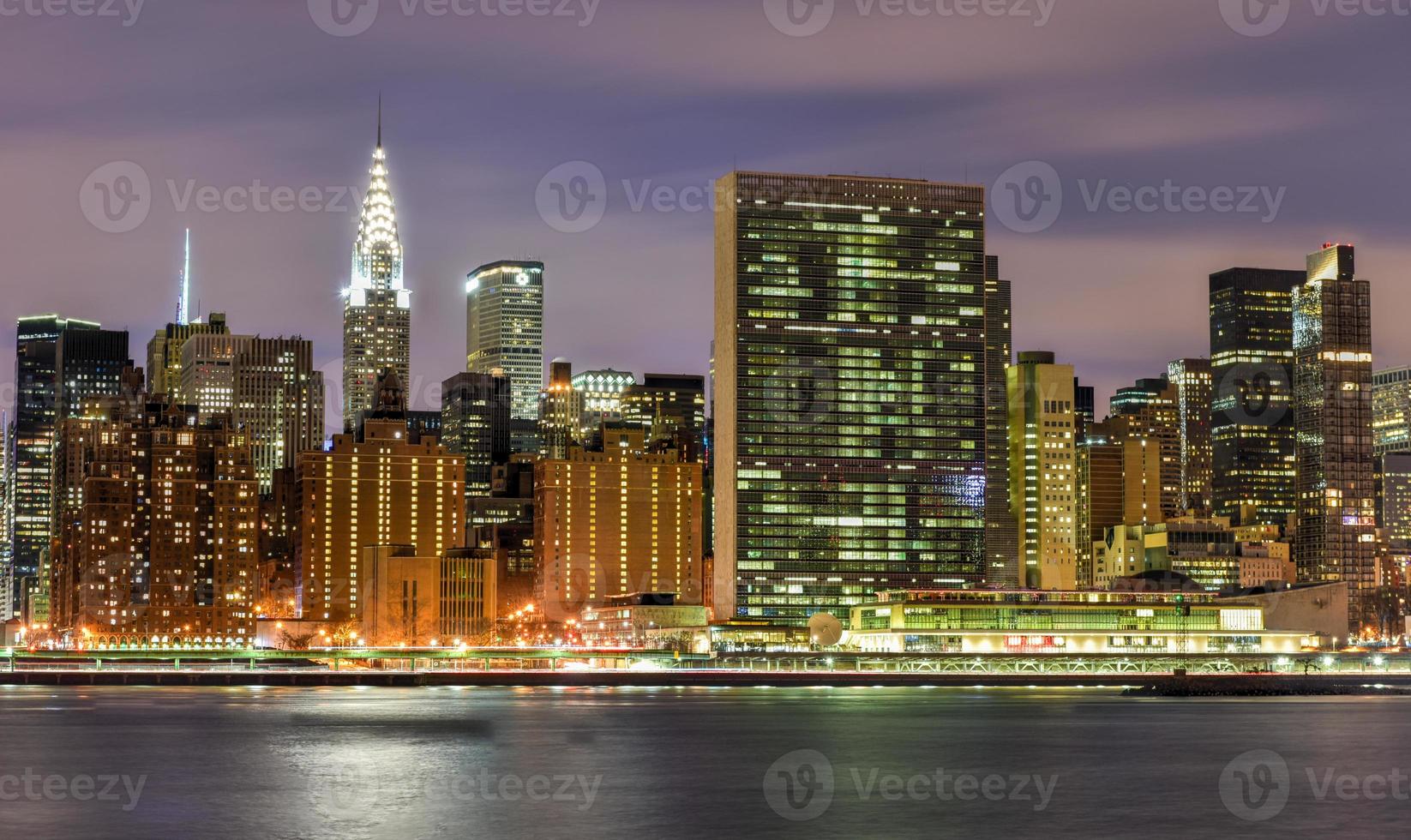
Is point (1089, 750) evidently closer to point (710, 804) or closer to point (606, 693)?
point (710, 804)

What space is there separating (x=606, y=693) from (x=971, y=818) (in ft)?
405

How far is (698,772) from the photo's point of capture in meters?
94.1

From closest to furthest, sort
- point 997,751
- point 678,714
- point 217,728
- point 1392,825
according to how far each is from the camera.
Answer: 1. point 1392,825
2. point 997,751
3. point 217,728
4. point 678,714

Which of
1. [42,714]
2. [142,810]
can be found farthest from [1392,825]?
[42,714]

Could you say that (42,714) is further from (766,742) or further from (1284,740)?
(1284,740)

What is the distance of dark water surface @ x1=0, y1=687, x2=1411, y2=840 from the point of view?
72375mm

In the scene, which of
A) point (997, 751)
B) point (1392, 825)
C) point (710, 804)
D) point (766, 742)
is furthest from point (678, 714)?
point (1392, 825)

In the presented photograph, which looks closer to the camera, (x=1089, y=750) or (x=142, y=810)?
(x=142, y=810)

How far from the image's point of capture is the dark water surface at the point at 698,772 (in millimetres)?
72375

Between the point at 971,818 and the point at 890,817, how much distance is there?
10.9ft

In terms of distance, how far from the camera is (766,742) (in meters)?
114

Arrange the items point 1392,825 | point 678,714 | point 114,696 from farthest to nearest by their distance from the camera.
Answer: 1. point 114,696
2. point 678,714
3. point 1392,825

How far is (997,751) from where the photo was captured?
108438 millimetres

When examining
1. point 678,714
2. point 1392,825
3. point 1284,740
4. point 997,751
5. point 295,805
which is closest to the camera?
point 1392,825
